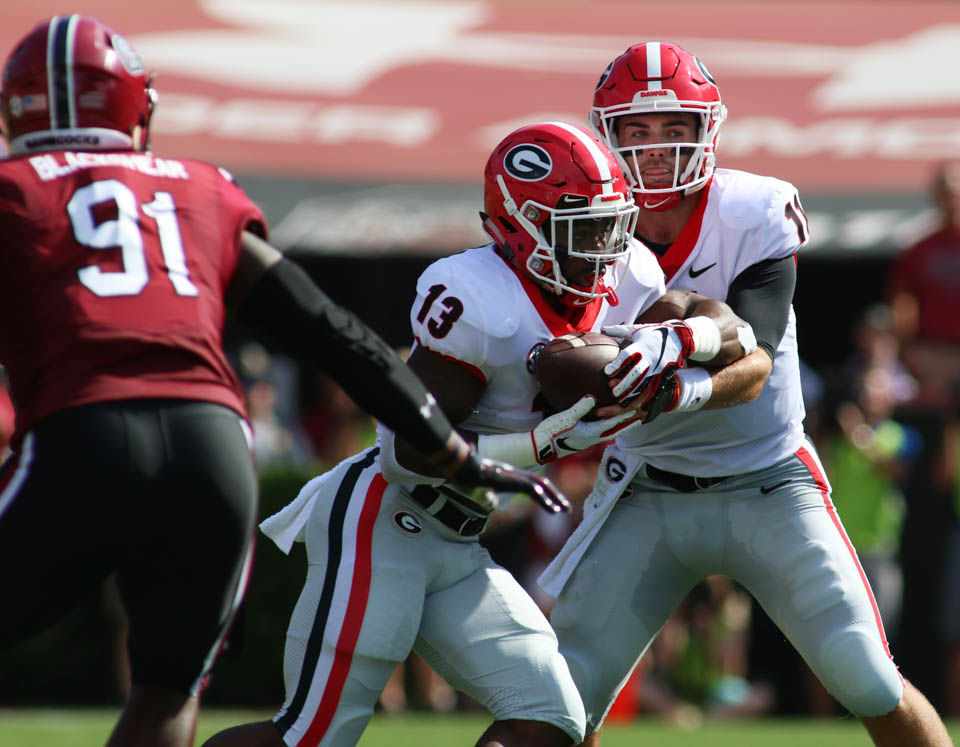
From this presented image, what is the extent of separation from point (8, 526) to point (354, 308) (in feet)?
26.8

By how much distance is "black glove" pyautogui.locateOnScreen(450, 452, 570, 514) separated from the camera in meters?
3.10

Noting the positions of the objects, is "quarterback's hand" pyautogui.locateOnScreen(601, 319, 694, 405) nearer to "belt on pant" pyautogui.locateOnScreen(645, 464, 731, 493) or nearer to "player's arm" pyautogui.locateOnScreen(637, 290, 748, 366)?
"player's arm" pyautogui.locateOnScreen(637, 290, 748, 366)

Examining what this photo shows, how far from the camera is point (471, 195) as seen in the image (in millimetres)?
9695

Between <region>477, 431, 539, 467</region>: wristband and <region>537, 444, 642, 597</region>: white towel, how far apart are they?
67 cm

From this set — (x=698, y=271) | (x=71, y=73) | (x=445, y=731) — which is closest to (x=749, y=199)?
(x=698, y=271)

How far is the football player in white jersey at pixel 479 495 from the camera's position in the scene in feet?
11.2

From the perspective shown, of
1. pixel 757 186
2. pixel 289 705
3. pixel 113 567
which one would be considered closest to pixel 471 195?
pixel 757 186

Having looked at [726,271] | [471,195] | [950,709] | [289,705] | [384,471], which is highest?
[726,271]

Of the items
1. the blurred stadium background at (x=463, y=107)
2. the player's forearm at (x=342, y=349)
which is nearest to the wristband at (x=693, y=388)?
the player's forearm at (x=342, y=349)

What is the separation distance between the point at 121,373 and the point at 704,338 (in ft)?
4.61

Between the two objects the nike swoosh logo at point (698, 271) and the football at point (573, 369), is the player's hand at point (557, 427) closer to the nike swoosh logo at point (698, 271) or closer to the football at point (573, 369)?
the football at point (573, 369)

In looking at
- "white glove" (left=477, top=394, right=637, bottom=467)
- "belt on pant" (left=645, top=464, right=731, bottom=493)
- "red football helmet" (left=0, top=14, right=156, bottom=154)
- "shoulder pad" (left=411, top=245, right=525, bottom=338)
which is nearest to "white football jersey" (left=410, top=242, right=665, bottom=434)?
"shoulder pad" (left=411, top=245, right=525, bottom=338)

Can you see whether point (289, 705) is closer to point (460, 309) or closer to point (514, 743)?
point (514, 743)

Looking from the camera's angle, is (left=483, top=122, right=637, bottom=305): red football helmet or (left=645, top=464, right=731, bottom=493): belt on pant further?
(left=645, top=464, right=731, bottom=493): belt on pant
